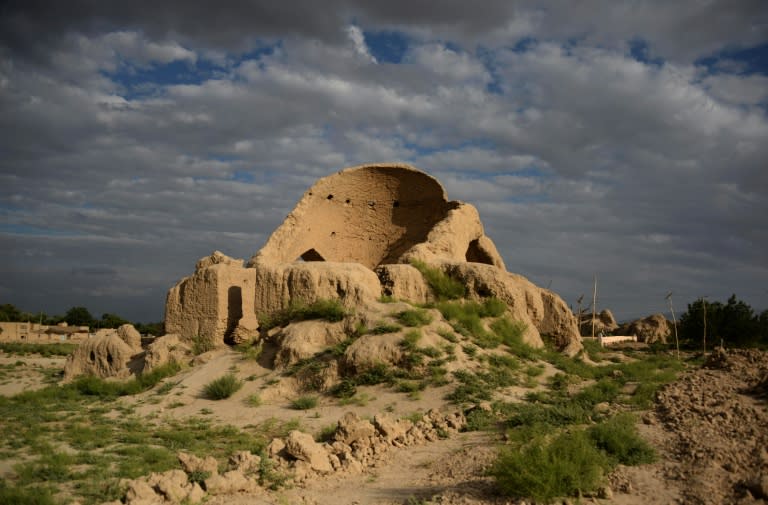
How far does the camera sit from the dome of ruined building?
52.3ft

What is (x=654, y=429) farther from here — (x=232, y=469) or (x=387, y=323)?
(x=387, y=323)

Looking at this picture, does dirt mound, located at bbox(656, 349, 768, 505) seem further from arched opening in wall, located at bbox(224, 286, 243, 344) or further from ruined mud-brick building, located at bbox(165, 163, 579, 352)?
arched opening in wall, located at bbox(224, 286, 243, 344)

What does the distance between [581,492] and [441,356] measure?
500 cm

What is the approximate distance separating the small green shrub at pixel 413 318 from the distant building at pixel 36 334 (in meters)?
21.2

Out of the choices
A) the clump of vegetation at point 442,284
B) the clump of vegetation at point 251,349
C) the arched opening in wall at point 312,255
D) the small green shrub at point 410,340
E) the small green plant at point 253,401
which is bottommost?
the small green plant at point 253,401

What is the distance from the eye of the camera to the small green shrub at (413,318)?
10.3m

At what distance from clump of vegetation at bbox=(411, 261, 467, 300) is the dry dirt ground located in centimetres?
342

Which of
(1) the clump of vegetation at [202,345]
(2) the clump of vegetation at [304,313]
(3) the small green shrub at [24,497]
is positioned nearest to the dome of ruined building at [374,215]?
(2) the clump of vegetation at [304,313]

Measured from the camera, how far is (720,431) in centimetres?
562

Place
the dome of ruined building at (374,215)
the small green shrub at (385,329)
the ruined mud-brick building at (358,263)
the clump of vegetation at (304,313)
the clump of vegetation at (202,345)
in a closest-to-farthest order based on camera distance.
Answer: the small green shrub at (385,329) → the clump of vegetation at (304,313) → the clump of vegetation at (202,345) → the ruined mud-brick building at (358,263) → the dome of ruined building at (374,215)

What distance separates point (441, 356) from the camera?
9680 millimetres

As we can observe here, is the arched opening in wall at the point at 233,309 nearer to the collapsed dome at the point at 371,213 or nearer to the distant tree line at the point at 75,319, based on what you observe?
the collapsed dome at the point at 371,213

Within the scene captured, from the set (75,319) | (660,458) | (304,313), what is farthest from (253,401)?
(75,319)

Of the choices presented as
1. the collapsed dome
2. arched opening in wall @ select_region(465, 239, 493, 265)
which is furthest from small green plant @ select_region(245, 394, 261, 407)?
arched opening in wall @ select_region(465, 239, 493, 265)
